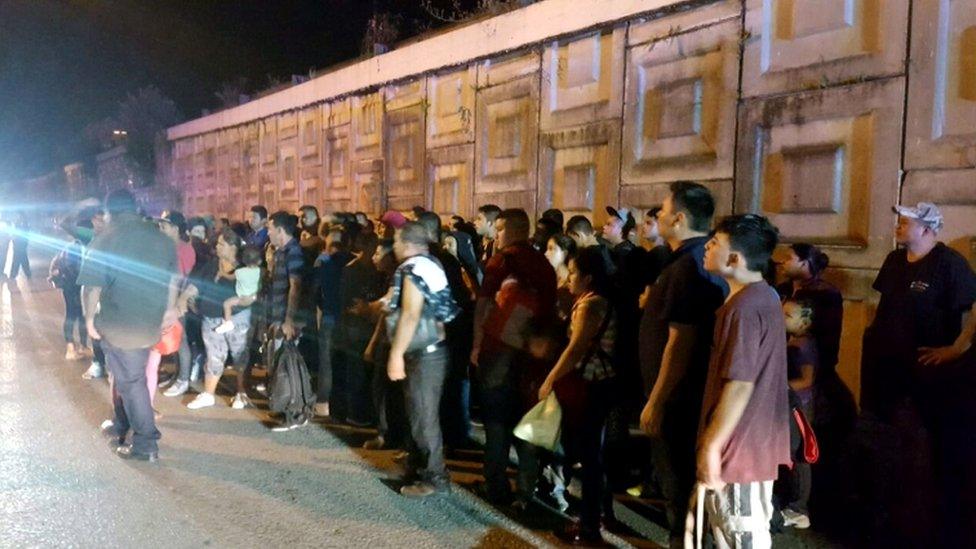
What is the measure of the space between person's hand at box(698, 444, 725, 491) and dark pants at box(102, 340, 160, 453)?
432 cm

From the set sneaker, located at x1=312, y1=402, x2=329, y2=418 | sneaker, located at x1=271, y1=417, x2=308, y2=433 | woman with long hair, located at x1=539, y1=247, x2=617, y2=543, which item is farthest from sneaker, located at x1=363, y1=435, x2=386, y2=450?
woman with long hair, located at x1=539, y1=247, x2=617, y2=543

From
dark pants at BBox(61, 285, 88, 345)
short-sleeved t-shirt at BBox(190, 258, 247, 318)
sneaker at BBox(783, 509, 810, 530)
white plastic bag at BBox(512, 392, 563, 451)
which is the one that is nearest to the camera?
white plastic bag at BBox(512, 392, 563, 451)

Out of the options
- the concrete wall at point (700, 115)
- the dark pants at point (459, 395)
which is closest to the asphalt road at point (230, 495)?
the dark pants at point (459, 395)

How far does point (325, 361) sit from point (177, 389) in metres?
1.91

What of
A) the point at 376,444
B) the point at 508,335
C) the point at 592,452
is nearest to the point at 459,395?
the point at 376,444

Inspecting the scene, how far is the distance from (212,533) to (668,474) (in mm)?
2668

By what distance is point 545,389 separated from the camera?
4637 millimetres

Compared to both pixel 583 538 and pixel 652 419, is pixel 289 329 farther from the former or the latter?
pixel 652 419

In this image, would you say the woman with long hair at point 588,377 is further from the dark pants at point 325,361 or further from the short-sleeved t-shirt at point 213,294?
the short-sleeved t-shirt at point 213,294

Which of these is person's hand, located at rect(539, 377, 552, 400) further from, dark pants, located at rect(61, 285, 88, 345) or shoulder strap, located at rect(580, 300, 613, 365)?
dark pants, located at rect(61, 285, 88, 345)

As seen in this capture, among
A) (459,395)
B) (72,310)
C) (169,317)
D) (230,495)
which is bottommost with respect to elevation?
(230,495)

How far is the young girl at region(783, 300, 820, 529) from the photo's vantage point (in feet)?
15.5

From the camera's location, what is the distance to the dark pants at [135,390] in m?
5.80

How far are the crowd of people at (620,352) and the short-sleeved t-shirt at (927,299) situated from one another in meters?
0.01
